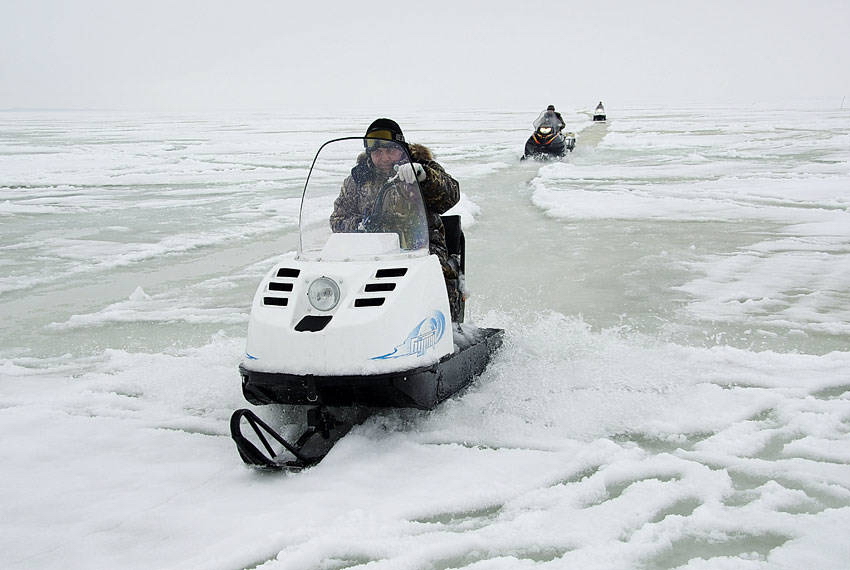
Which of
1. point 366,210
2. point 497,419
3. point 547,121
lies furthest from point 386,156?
point 547,121

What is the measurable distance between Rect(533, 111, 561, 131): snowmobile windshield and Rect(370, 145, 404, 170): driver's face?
51.1 ft

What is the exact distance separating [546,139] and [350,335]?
1639cm

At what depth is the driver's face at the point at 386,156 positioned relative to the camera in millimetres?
3912

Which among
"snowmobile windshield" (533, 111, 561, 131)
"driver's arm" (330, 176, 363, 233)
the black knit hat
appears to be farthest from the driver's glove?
"snowmobile windshield" (533, 111, 561, 131)

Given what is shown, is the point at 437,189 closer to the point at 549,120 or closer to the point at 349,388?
the point at 349,388

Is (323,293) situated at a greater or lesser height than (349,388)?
greater

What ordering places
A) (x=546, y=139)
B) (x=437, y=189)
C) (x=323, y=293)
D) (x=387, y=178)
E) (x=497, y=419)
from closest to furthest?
(x=323, y=293) → (x=497, y=419) → (x=387, y=178) → (x=437, y=189) → (x=546, y=139)

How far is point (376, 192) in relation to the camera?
3953mm

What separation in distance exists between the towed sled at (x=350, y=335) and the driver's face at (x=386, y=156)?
0.04m

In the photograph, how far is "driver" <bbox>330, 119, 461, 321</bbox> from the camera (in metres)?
3.92

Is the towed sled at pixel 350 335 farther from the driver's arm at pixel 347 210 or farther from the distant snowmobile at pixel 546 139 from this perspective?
the distant snowmobile at pixel 546 139

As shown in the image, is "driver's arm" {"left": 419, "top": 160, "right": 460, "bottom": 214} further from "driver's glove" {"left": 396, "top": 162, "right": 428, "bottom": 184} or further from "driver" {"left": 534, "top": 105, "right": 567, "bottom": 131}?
"driver" {"left": 534, "top": 105, "right": 567, "bottom": 131}

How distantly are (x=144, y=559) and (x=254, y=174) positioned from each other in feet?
50.6

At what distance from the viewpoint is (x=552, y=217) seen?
10438mm
